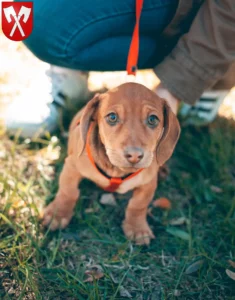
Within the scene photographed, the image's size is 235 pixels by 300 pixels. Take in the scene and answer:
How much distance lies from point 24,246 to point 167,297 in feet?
3.20

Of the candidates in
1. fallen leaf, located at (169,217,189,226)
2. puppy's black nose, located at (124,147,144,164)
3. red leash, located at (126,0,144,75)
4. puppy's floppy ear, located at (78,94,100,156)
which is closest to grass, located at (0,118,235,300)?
fallen leaf, located at (169,217,189,226)

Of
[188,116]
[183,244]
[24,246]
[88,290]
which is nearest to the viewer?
[88,290]

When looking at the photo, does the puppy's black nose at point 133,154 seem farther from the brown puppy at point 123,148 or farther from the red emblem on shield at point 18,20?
the red emblem on shield at point 18,20

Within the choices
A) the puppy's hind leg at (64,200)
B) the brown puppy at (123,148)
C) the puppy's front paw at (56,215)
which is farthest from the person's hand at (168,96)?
the puppy's front paw at (56,215)

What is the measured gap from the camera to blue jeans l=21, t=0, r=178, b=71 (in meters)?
2.87

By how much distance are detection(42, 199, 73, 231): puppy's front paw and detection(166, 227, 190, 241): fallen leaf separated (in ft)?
2.51

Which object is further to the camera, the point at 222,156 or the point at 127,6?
the point at 222,156

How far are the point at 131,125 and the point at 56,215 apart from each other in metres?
0.97

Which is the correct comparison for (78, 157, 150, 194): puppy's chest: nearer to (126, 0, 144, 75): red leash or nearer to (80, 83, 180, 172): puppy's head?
(80, 83, 180, 172): puppy's head

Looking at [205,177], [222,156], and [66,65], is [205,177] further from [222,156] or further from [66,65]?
[66,65]

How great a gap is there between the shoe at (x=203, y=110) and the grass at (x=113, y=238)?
0.42 metres

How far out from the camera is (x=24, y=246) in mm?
2518

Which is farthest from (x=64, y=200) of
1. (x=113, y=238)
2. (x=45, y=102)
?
(x=45, y=102)

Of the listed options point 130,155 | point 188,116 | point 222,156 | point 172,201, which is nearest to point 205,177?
point 222,156
